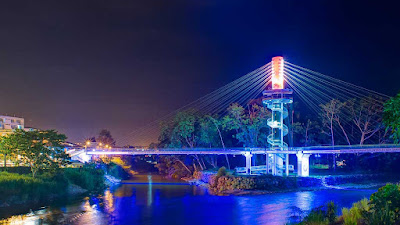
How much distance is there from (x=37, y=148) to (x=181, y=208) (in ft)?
49.6

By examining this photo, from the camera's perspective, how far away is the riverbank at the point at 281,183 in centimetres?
4131

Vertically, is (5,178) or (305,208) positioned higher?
(5,178)

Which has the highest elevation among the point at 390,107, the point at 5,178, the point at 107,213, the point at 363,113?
the point at 363,113

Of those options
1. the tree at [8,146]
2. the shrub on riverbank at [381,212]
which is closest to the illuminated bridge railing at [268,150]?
the tree at [8,146]

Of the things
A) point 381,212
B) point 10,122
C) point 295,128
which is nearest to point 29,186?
point 381,212

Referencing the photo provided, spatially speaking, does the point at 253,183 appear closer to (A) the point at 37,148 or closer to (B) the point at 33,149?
(A) the point at 37,148

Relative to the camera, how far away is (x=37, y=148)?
36.9 m

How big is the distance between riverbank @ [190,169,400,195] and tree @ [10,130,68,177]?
16.4 meters

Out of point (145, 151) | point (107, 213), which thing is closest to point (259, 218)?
point (107, 213)

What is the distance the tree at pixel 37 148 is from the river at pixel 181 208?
5234 millimetres

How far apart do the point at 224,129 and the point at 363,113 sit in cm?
1967

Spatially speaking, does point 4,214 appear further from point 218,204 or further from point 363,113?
point 363,113

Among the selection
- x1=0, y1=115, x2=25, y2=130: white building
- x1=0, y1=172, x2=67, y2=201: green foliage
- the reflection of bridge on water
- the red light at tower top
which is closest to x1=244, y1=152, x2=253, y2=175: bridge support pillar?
the reflection of bridge on water

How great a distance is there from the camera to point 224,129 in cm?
6025
